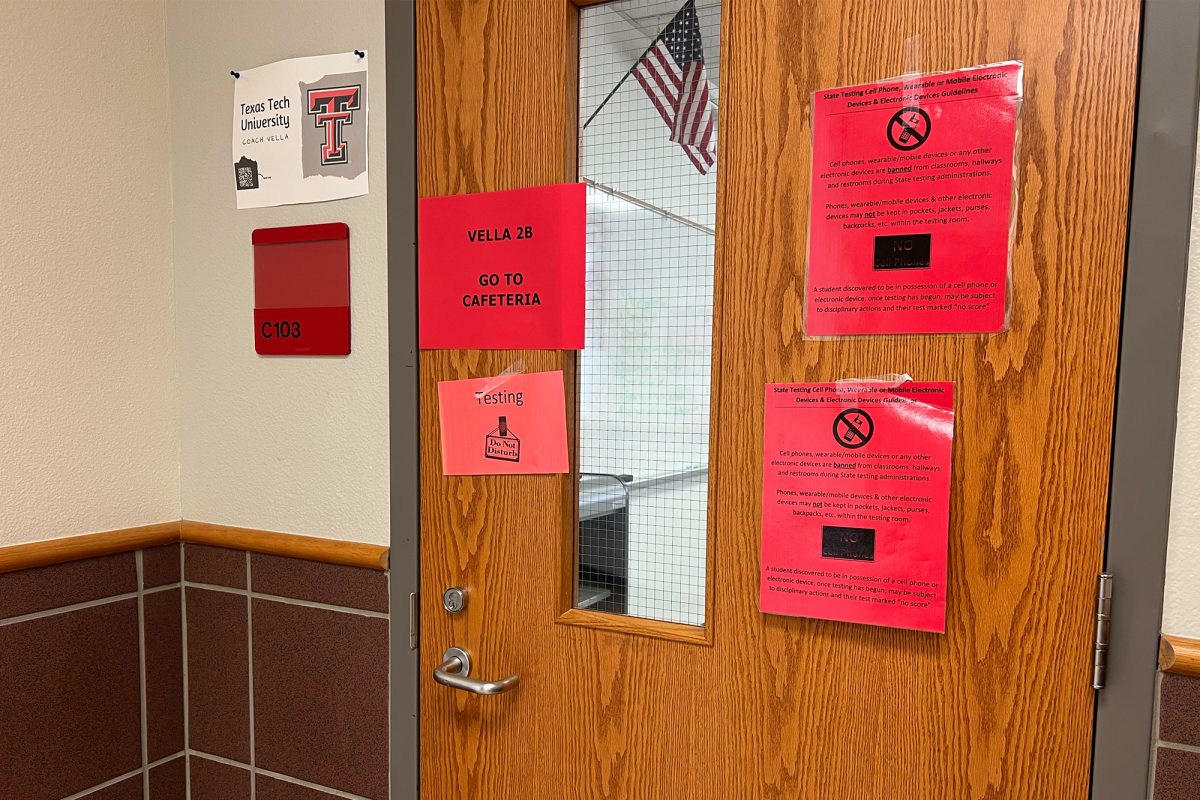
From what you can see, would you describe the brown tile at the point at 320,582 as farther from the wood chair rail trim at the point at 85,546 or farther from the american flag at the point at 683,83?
the american flag at the point at 683,83

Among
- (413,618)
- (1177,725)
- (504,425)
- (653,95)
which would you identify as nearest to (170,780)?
(413,618)

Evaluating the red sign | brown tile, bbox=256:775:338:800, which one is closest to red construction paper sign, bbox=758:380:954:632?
the red sign

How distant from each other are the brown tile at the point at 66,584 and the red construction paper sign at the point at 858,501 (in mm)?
1073

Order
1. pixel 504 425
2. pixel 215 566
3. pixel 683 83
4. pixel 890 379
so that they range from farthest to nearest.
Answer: pixel 215 566 → pixel 504 425 → pixel 683 83 → pixel 890 379

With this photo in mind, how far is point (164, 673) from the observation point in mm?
1350

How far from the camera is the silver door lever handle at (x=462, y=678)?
1.05 m

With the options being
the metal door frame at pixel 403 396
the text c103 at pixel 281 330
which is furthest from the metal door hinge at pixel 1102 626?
the text c103 at pixel 281 330

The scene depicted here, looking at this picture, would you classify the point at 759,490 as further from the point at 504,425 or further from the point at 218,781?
the point at 218,781

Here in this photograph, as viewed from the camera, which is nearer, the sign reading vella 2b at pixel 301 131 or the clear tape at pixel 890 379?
the clear tape at pixel 890 379

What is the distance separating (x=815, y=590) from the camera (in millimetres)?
906

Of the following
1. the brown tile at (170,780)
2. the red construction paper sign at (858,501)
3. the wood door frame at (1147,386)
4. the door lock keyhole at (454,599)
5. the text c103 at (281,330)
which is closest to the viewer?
the wood door frame at (1147,386)

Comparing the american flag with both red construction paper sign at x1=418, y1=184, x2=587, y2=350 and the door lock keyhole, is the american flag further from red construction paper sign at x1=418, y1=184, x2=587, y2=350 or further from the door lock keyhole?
the door lock keyhole

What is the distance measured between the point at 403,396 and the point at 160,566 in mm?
601

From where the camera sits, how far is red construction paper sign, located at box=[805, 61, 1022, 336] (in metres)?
0.82
